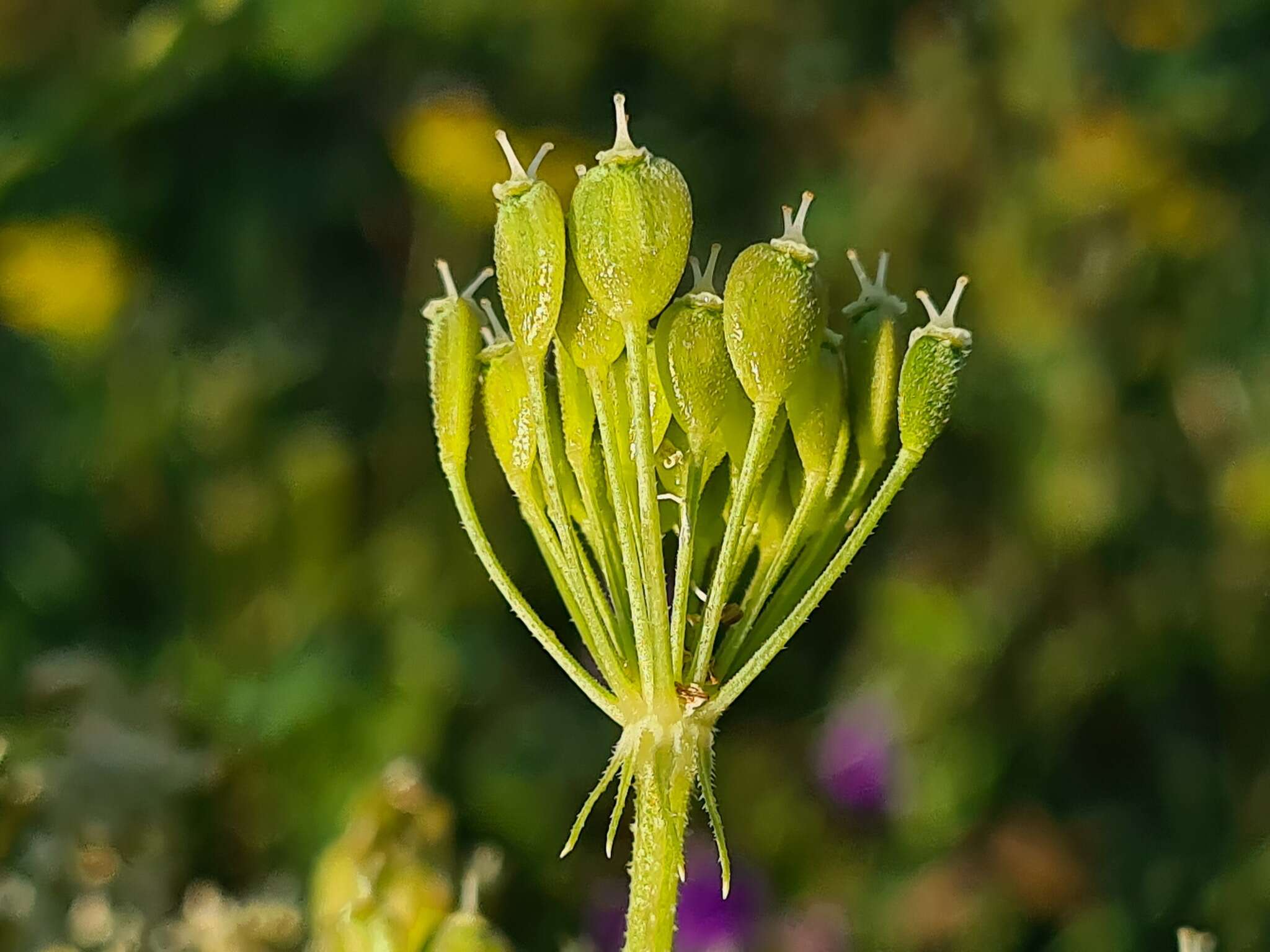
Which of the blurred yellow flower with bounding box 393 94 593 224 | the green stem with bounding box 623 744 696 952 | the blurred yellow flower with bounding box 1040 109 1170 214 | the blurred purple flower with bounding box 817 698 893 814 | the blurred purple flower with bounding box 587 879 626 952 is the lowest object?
the blurred purple flower with bounding box 587 879 626 952

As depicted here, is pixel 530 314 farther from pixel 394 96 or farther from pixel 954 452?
pixel 394 96

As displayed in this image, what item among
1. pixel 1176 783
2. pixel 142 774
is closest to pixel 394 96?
pixel 1176 783

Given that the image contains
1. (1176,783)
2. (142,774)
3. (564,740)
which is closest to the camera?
(142,774)

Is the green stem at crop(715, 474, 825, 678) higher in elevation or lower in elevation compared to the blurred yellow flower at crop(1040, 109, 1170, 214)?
lower

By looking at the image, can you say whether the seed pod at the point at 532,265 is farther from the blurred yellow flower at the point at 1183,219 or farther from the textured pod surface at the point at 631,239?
the blurred yellow flower at the point at 1183,219

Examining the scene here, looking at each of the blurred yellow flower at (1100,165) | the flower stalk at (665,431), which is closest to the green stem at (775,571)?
the flower stalk at (665,431)

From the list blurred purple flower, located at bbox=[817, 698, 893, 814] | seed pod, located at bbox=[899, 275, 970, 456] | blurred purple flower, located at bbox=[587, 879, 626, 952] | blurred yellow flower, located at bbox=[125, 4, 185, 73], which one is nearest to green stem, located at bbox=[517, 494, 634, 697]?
seed pod, located at bbox=[899, 275, 970, 456]

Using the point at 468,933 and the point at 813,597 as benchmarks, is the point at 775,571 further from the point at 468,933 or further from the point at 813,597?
the point at 468,933

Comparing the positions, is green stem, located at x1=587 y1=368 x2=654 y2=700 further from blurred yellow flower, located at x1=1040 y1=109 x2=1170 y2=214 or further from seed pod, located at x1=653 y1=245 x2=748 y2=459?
blurred yellow flower, located at x1=1040 y1=109 x2=1170 y2=214
